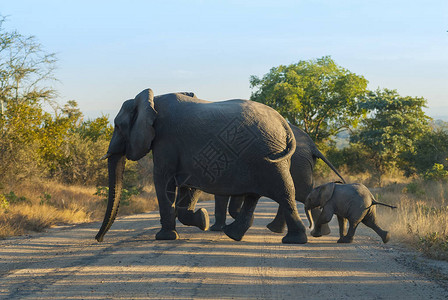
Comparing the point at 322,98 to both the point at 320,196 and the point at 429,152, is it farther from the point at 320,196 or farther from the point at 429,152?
the point at 320,196

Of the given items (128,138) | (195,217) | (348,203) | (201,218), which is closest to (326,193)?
(348,203)

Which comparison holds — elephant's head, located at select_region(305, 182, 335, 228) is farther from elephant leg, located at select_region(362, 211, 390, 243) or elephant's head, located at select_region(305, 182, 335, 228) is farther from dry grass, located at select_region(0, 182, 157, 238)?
dry grass, located at select_region(0, 182, 157, 238)

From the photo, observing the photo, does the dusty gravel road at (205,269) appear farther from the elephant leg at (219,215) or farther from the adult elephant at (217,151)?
the elephant leg at (219,215)

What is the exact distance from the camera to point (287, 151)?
8422mm

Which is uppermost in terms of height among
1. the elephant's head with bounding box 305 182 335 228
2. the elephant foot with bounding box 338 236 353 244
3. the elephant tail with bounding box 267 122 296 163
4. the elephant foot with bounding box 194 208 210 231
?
the elephant tail with bounding box 267 122 296 163

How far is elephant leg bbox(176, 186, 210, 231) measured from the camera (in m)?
9.12

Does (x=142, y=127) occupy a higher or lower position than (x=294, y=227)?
higher

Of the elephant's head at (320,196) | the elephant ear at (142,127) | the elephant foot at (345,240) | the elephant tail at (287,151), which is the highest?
the elephant ear at (142,127)

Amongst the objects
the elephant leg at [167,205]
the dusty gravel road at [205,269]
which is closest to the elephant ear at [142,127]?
the elephant leg at [167,205]

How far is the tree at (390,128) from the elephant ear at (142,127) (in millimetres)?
25874

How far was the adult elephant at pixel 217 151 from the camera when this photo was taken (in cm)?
824

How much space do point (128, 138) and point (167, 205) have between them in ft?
4.98

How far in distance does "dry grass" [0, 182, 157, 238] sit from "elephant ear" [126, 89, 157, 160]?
3091 millimetres

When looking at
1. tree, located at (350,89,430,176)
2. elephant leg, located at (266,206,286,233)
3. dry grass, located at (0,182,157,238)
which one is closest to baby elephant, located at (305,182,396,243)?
elephant leg, located at (266,206,286,233)
